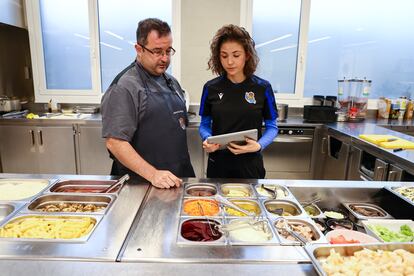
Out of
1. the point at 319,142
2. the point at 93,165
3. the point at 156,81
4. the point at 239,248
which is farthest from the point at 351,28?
the point at 239,248

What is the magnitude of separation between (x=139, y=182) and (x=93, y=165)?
6.66ft

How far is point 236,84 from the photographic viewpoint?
188 cm

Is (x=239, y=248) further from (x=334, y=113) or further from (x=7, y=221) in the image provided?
(x=334, y=113)

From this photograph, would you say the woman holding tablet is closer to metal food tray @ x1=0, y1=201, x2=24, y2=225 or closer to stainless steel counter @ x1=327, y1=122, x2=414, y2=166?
stainless steel counter @ x1=327, y1=122, x2=414, y2=166

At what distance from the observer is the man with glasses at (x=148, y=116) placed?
1397 mm

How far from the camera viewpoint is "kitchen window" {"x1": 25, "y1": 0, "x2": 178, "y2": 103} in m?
3.56

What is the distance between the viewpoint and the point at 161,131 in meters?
1.59

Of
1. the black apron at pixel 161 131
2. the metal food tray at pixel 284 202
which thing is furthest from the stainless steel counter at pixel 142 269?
the black apron at pixel 161 131

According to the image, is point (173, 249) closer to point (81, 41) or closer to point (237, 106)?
point (237, 106)

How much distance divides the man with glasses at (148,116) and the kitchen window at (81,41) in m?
2.22

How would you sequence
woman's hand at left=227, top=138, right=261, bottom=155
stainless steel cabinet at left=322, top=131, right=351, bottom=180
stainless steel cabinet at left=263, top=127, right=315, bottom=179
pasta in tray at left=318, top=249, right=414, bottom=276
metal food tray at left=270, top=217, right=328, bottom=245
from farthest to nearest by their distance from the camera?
stainless steel cabinet at left=263, top=127, right=315, bottom=179, stainless steel cabinet at left=322, top=131, right=351, bottom=180, woman's hand at left=227, top=138, right=261, bottom=155, metal food tray at left=270, top=217, right=328, bottom=245, pasta in tray at left=318, top=249, right=414, bottom=276

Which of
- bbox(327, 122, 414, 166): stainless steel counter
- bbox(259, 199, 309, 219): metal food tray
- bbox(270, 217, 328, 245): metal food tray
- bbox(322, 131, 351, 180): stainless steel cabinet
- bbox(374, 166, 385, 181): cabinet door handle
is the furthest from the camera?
bbox(322, 131, 351, 180): stainless steel cabinet

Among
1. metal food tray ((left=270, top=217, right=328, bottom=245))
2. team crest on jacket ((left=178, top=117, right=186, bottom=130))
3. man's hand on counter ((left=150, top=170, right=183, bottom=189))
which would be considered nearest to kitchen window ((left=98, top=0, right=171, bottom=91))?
team crest on jacket ((left=178, top=117, right=186, bottom=130))

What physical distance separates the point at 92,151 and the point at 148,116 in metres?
1.92
